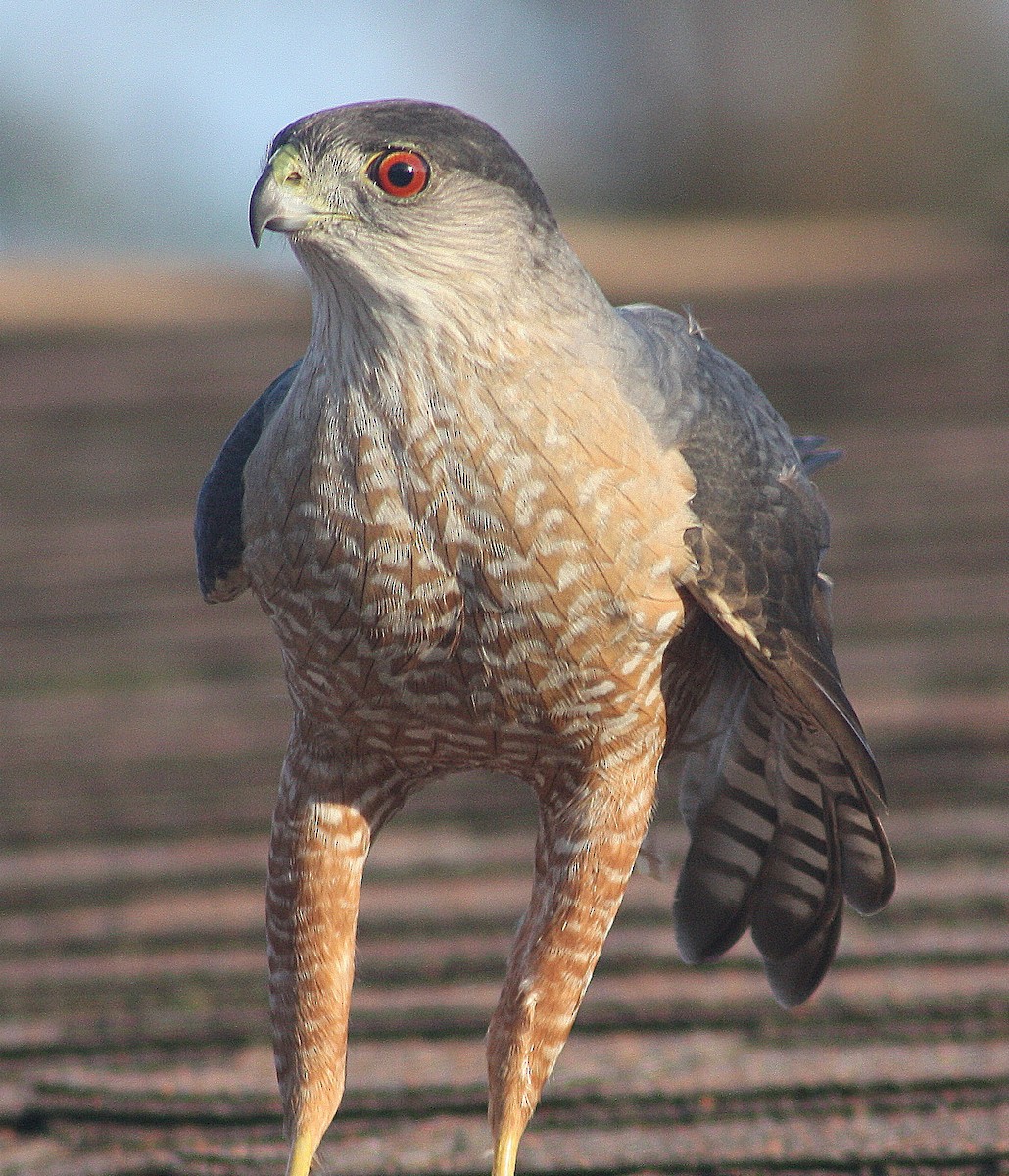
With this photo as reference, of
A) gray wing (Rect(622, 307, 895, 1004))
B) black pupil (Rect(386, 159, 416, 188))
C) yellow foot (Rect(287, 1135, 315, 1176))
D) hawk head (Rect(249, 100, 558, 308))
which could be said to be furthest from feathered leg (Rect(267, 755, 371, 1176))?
black pupil (Rect(386, 159, 416, 188))

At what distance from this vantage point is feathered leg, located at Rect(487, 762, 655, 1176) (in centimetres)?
267

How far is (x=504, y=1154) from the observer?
2.70 m

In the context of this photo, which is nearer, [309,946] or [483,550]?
[483,550]

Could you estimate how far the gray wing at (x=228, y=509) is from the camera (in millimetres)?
2773

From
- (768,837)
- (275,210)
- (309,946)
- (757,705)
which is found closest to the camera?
(275,210)

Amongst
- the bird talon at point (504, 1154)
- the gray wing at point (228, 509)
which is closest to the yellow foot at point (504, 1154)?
the bird talon at point (504, 1154)

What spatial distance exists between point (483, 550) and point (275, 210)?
0.58m

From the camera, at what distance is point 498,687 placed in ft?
8.16

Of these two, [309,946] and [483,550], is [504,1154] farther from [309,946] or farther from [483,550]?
[483,550]

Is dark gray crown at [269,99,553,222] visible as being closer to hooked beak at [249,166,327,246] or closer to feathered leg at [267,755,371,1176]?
hooked beak at [249,166,327,246]

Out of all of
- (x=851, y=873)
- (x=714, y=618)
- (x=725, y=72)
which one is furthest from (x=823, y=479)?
(x=725, y=72)

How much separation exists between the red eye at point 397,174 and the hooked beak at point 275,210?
12cm

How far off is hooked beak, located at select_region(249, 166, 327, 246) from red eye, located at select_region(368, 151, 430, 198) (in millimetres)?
118

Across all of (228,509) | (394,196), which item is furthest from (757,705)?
(394,196)
